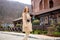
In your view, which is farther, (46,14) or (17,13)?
(17,13)

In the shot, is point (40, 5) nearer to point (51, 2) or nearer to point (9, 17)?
point (51, 2)

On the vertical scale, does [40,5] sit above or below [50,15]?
above

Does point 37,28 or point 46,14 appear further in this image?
point 46,14

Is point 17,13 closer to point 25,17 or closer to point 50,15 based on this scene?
point 50,15

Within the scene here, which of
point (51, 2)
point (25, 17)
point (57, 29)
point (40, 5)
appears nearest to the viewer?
point (25, 17)

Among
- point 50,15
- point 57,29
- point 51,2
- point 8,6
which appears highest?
point 8,6

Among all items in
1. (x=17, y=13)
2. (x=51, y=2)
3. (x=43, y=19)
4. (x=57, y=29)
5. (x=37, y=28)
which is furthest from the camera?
(x=17, y=13)

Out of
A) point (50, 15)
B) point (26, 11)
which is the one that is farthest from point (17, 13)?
point (26, 11)

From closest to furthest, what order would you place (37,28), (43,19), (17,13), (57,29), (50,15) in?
1. (57,29)
2. (37,28)
3. (50,15)
4. (43,19)
5. (17,13)

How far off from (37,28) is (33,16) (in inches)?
301

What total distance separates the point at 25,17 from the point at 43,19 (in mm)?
25342

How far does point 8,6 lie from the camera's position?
8550 cm

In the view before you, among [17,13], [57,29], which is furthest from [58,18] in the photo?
[17,13]

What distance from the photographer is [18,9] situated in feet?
289
